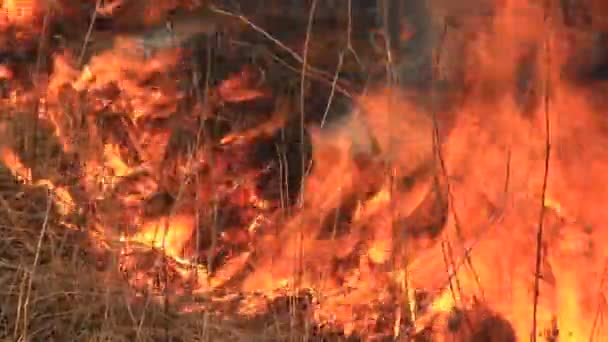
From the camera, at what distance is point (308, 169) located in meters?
2.06

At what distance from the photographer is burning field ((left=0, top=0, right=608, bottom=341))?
1.96 m

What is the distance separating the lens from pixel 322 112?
206 centimetres

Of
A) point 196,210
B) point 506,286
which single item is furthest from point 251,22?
point 506,286

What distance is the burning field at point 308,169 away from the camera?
1965 mm

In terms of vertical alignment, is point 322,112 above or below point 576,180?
above

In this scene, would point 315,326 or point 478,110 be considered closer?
point 478,110

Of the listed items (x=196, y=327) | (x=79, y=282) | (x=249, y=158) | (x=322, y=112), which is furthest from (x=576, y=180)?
(x=79, y=282)

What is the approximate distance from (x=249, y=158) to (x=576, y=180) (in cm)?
78

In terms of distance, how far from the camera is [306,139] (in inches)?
81.4

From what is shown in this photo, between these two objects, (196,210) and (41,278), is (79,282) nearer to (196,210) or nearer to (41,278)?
(41,278)

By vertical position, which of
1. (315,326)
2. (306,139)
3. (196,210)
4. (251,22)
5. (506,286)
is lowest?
(315,326)

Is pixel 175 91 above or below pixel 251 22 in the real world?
below

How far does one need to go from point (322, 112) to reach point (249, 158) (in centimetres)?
22

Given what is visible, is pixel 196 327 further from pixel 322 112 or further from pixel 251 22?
pixel 251 22
